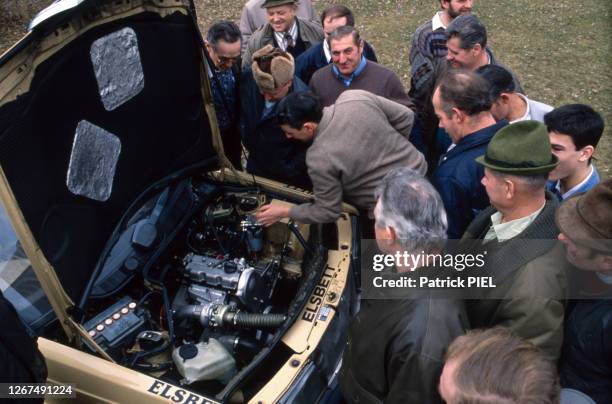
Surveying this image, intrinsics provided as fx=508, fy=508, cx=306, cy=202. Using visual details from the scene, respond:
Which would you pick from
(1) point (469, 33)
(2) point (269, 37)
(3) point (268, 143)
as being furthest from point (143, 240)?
(1) point (469, 33)

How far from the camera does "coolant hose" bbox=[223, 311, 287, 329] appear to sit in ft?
9.59

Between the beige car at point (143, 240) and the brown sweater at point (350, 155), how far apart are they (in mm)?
206

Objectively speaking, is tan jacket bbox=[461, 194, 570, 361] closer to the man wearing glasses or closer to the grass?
the man wearing glasses

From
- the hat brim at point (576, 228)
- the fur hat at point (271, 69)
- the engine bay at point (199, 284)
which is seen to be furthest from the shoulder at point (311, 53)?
the hat brim at point (576, 228)

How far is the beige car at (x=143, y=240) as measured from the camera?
8.05 feet

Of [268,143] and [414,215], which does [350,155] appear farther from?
[414,215]

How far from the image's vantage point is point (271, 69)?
3.87 meters

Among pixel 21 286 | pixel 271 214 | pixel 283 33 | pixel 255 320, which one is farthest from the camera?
pixel 283 33

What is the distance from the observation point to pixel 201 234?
3.57 metres

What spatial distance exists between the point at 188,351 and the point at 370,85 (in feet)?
9.14

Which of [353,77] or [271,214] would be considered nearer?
[271,214]

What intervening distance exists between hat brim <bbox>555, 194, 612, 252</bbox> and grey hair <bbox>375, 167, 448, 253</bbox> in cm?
56

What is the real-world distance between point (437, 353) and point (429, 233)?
493 millimetres

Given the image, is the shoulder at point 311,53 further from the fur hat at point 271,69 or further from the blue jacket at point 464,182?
the blue jacket at point 464,182
